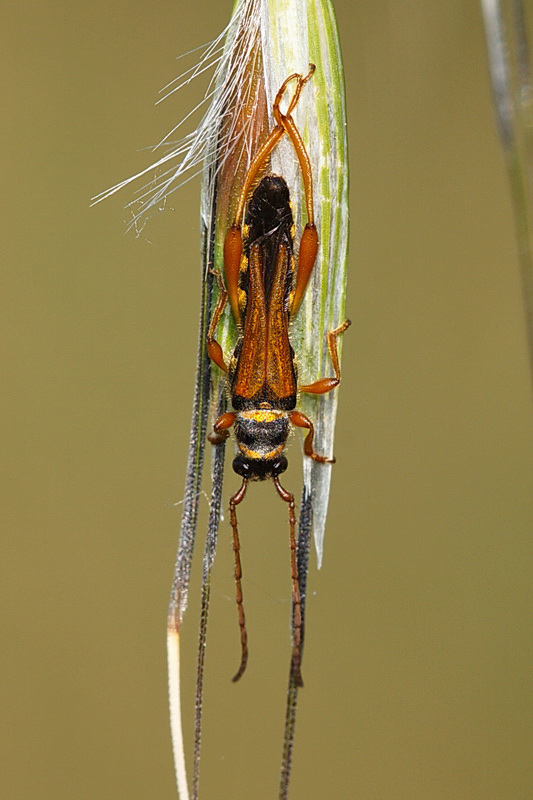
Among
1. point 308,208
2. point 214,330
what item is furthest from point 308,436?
point 308,208

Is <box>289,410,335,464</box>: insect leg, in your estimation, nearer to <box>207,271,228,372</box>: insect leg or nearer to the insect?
the insect

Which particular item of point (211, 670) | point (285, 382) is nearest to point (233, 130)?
point (285, 382)

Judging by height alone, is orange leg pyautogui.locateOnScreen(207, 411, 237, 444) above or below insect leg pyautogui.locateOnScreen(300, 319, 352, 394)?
below

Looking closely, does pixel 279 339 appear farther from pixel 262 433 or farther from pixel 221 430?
pixel 221 430

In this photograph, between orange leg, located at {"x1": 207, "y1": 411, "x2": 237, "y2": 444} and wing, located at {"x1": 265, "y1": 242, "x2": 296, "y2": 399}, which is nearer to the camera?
orange leg, located at {"x1": 207, "y1": 411, "x2": 237, "y2": 444}

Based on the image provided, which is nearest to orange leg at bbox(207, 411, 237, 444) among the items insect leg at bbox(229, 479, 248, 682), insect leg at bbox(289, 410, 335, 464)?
insect leg at bbox(289, 410, 335, 464)

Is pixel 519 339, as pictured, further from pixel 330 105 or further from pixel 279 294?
pixel 330 105

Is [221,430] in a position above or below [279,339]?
below

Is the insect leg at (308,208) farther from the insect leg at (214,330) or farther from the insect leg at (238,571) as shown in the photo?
the insect leg at (238,571)
